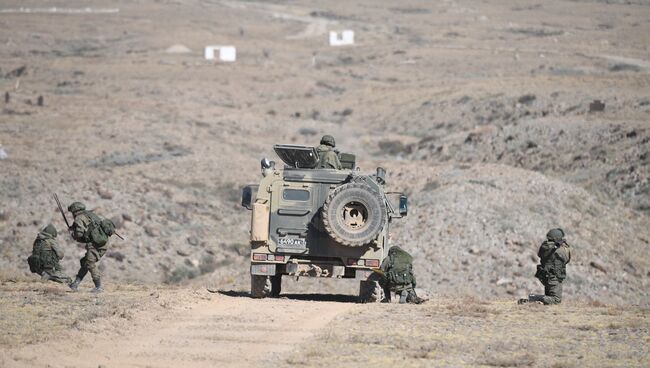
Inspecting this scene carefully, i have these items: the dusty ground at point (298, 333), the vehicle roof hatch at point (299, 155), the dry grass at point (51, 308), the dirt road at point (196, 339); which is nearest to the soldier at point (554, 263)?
the dusty ground at point (298, 333)

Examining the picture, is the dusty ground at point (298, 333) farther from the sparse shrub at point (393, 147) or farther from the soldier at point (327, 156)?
the sparse shrub at point (393, 147)

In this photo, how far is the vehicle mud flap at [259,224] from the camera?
20.0 m

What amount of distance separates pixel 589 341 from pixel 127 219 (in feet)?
66.3

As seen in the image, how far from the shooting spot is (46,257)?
21625 mm

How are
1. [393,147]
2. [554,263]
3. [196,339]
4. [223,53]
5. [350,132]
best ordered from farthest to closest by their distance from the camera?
[223,53] → [350,132] → [393,147] → [554,263] → [196,339]

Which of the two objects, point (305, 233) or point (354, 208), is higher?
point (354, 208)

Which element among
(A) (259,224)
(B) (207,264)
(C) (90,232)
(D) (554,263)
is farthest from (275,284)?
(B) (207,264)

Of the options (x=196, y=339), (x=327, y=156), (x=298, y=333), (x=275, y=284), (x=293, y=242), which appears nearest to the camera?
(x=196, y=339)

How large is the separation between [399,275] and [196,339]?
18.1 feet

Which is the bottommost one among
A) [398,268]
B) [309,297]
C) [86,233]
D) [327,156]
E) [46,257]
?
[309,297]

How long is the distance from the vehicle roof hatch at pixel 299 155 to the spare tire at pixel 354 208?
1.38m

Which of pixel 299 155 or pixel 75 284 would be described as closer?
pixel 75 284

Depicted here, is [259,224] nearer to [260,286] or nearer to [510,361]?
[260,286]

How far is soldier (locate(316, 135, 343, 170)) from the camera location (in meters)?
21.0
